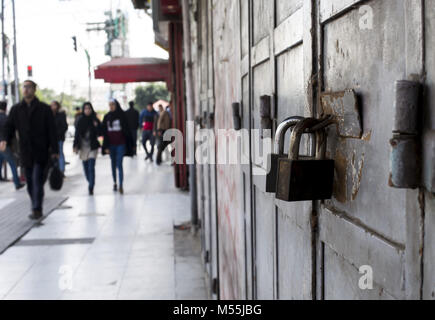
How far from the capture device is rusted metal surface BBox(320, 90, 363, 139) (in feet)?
3.12

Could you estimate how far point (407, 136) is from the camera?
2.25 ft

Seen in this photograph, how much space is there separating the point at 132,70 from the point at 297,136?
1373 centimetres

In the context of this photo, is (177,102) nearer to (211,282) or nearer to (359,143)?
(211,282)

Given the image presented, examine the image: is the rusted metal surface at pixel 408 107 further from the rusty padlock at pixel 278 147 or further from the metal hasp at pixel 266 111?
the metal hasp at pixel 266 111

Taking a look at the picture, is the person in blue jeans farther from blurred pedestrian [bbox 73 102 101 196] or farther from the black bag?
the black bag

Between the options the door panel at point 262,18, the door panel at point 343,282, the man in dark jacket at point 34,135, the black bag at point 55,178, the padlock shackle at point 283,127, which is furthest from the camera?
the black bag at point 55,178

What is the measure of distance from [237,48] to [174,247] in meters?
4.38

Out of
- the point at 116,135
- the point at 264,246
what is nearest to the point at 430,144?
the point at 264,246

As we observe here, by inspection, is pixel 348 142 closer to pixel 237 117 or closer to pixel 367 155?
pixel 367 155

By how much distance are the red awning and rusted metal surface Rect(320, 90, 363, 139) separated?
44.5 feet

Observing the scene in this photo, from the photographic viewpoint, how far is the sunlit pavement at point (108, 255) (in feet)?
16.3

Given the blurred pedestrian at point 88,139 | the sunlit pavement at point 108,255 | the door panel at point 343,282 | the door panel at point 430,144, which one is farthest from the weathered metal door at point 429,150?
the blurred pedestrian at point 88,139

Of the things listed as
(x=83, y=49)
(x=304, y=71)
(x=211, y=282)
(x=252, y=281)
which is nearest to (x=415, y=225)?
(x=304, y=71)

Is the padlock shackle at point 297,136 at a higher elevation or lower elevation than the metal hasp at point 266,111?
lower
